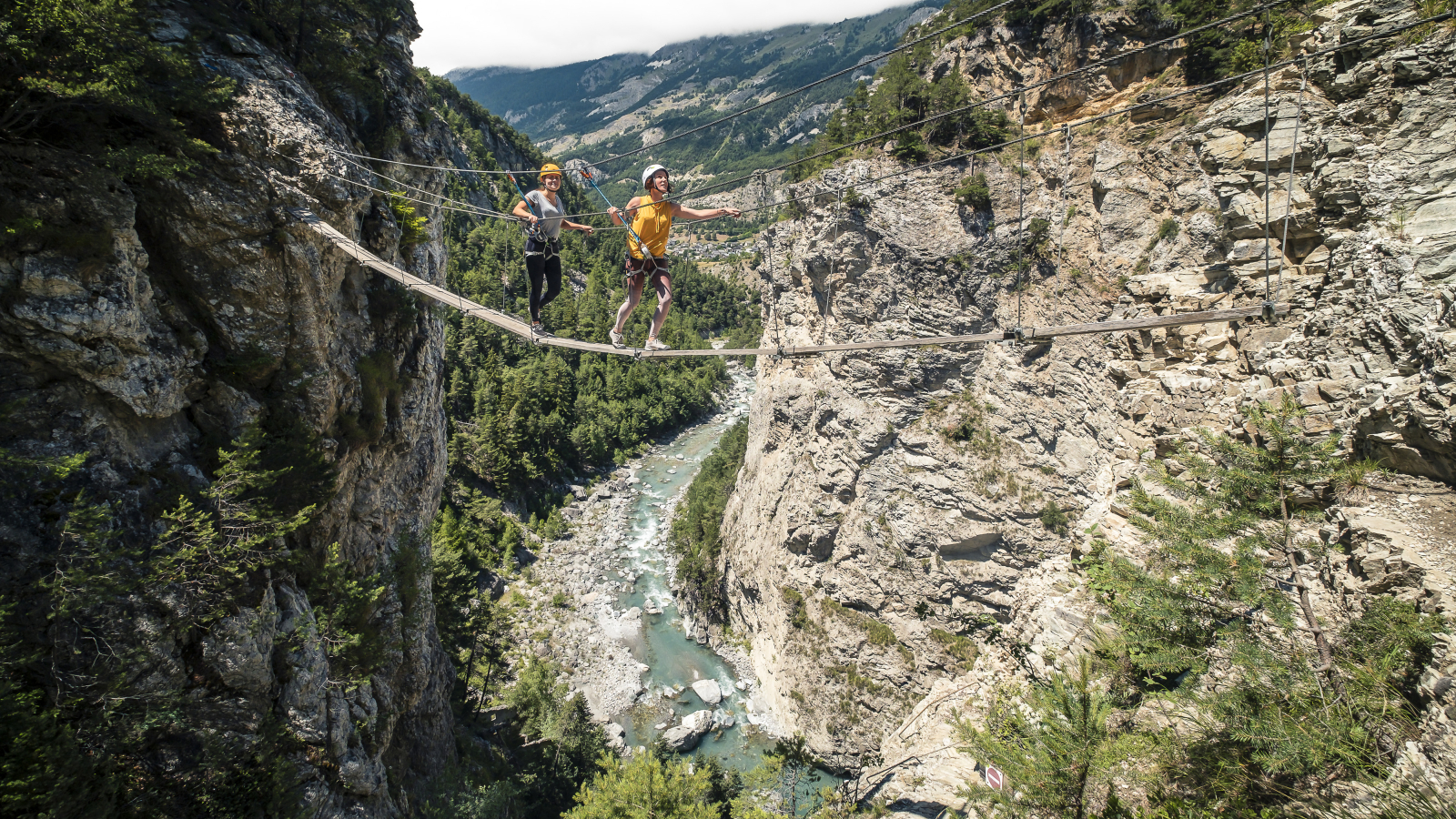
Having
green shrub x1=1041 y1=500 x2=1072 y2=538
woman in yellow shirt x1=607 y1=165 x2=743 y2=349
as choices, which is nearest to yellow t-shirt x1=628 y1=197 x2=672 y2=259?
woman in yellow shirt x1=607 y1=165 x2=743 y2=349

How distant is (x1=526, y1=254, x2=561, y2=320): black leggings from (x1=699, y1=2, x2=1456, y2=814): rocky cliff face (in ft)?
27.6

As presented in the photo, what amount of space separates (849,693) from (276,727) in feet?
69.1

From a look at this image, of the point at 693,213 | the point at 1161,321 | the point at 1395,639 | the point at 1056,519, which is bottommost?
the point at 1056,519

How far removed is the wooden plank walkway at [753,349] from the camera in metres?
6.89

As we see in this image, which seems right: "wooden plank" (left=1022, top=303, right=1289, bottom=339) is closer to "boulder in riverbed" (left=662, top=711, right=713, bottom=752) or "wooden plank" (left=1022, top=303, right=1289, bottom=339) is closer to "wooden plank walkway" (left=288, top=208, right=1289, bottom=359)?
"wooden plank walkway" (left=288, top=208, right=1289, bottom=359)

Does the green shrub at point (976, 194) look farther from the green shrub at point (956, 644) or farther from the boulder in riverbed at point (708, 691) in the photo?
the boulder in riverbed at point (708, 691)

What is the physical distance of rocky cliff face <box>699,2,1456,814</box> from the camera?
10773 millimetres

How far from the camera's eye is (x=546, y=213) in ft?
25.8

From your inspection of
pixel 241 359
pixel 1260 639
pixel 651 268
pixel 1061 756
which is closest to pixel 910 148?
pixel 651 268

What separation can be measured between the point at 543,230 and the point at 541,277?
69 cm

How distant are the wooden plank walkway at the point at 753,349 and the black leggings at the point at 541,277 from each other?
1.33 ft

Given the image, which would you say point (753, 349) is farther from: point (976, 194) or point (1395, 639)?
point (976, 194)

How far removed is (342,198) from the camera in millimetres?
10094

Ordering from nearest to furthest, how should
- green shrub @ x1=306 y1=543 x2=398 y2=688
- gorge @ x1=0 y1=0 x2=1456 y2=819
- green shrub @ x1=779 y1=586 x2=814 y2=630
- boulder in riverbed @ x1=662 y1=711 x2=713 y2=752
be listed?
gorge @ x1=0 y1=0 x2=1456 y2=819 → green shrub @ x1=306 y1=543 x2=398 y2=688 → boulder in riverbed @ x1=662 y1=711 x2=713 y2=752 → green shrub @ x1=779 y1=586 x2=814 y2=630
